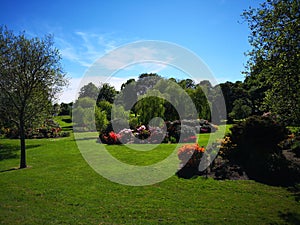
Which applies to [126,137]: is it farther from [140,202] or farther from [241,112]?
[241,112]

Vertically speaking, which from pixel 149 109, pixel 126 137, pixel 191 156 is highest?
pixel 149 109

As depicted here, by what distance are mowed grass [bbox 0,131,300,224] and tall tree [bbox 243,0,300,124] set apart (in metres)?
3.20

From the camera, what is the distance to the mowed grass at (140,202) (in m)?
5.20

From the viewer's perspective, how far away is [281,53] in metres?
7.60

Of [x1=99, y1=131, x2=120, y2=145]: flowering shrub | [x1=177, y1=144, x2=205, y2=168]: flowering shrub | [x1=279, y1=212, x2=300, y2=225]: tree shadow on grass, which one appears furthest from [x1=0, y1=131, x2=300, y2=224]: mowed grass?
[x1=99, y1=131, x2=120, y2=145]: flowering shrub

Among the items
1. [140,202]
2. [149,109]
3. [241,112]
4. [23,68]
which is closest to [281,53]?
[140,202]

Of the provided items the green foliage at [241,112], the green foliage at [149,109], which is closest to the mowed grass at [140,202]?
the green foliage at [149,109]

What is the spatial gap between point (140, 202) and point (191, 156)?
4.06m

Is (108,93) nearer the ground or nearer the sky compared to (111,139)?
nearer the sky

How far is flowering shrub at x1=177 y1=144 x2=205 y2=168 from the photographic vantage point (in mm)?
9266

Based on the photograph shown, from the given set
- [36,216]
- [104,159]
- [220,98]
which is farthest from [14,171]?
[220,98]

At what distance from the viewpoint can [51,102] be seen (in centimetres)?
1339

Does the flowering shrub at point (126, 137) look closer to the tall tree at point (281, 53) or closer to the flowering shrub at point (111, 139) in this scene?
the flowering shrub at point (111, 139)

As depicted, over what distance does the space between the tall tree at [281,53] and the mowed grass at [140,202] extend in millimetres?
3198
